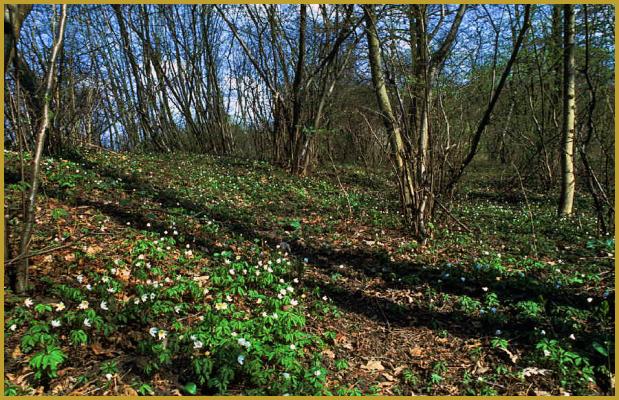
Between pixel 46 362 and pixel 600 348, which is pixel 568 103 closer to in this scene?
pixel 600 348

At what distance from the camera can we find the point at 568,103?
8477mm

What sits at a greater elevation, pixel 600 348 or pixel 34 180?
pixel 34 180

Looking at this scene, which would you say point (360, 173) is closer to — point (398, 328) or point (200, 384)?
point (398, 328)

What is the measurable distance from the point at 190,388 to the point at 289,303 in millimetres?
1515

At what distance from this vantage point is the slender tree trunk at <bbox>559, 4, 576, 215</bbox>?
26.6 ft

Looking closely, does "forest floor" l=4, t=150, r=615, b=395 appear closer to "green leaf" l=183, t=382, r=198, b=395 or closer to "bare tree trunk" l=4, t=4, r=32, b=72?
"green leaf" l=183, t=382, r=198, b=395

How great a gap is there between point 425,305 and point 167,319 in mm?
2810

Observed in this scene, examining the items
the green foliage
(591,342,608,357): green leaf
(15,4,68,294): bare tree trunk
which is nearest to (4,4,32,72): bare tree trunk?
(15,4,68,294): bare tree trunk

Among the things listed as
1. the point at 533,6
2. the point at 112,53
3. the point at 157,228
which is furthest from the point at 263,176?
the point at 112,53

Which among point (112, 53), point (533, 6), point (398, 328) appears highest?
point (112, 53)

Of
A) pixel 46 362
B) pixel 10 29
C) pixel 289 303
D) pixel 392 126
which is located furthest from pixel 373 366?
pixel 392 126

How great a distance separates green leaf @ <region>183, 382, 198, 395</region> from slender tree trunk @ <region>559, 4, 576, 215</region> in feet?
26.5

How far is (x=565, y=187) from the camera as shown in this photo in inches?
345

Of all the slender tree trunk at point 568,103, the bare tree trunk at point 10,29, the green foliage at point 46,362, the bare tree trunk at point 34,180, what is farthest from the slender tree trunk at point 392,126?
the green foliage at point 46,362
